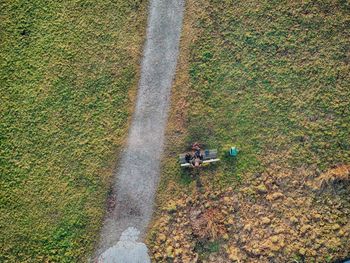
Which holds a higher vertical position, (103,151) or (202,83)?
(202,83)

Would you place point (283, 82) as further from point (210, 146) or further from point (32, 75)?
point (32, 75)

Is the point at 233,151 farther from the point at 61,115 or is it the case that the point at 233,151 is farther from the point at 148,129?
the point at 61,115

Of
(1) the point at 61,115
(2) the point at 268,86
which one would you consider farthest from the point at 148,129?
(2) the point at 268,86

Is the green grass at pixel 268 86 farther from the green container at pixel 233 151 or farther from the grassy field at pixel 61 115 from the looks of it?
the grassy field at pixel 61 115

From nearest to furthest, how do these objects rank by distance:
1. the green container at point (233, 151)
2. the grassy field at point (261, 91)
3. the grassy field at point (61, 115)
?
the green container at point (233, 151) → the grassy field at point (61, 115) → the grassy field at point (261, 91)

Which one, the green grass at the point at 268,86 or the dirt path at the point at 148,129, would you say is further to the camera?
the green grass at the point at 268,86

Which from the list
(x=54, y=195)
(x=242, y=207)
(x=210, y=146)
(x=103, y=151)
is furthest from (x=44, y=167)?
(x=242, y=207)

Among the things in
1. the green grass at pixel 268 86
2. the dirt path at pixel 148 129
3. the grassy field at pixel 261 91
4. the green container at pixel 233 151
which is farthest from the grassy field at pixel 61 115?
the green container at pixel 233 151
